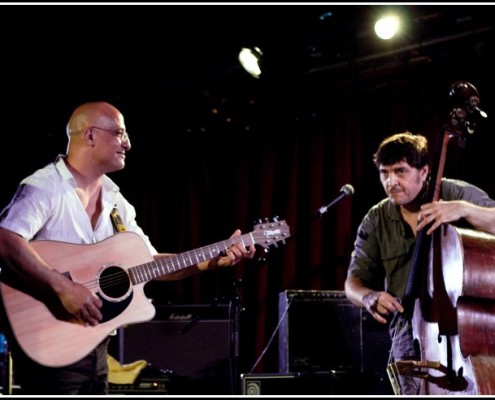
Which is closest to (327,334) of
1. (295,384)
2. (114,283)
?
(295,384)

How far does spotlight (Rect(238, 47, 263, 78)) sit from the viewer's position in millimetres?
5770

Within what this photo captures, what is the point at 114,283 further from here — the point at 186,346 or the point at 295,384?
the point at 186,346

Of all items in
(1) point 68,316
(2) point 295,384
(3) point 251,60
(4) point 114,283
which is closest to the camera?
A: (1) point 68,316

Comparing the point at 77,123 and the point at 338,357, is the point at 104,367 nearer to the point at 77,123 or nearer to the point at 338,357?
the point at 77,123

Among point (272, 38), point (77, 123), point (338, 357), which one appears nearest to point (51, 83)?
point (272, 38)

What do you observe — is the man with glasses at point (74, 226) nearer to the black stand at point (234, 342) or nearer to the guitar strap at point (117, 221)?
the guitar strap at point (117, 221)

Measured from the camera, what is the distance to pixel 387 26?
205 inches

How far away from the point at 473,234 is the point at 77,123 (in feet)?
7.07

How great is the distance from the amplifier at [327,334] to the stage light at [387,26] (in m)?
2.03

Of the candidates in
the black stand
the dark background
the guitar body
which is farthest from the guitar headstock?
the dark background

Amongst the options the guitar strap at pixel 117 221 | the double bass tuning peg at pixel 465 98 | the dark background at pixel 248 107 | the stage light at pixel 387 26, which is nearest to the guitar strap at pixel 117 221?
the guitar strap at pixel 117 221

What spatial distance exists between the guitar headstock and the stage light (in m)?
2.21

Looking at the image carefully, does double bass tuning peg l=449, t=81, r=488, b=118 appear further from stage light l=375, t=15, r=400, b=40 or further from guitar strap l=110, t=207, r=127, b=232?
guitar strap l=110, t=207, r=127, b=232

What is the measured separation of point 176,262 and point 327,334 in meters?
2.11
